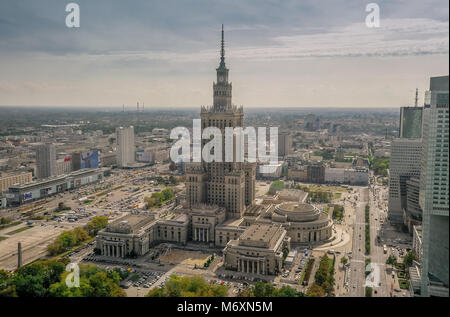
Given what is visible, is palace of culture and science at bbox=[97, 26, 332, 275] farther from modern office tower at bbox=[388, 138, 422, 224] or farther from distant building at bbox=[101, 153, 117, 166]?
distant building at bbox=[101, 153, 117, 166]

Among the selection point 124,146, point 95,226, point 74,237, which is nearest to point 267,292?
point 74,237

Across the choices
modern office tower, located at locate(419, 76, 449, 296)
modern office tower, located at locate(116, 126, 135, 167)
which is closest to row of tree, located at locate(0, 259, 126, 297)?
modern office tower, located at locate(419, 76, 449, 296)

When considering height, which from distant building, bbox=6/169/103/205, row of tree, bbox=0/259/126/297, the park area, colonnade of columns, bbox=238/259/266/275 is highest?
distant building, bbox=6/169/103/205

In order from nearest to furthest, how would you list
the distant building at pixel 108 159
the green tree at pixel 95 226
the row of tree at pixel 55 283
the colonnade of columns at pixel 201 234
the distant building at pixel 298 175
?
the row of tree at pixel 55 283 < the colonnade of columns at pixel 201 234 < the green tree at pixel 95 226 < the distant building at pixel 298 175 < the distant building at pixel 108 159

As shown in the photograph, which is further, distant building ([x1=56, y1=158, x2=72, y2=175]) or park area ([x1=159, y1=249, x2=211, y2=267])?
distant building ([x1=56, y1=158, x2=72, y2=175])

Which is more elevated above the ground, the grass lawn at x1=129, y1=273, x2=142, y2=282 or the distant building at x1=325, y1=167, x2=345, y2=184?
the distant building at x1=325, y1=167, x2=345, y2=184

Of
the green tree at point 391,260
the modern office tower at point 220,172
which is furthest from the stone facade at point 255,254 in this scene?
the green tree at point 391,260

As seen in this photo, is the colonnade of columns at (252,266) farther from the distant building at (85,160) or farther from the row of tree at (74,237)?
the distant building at (85,160)
